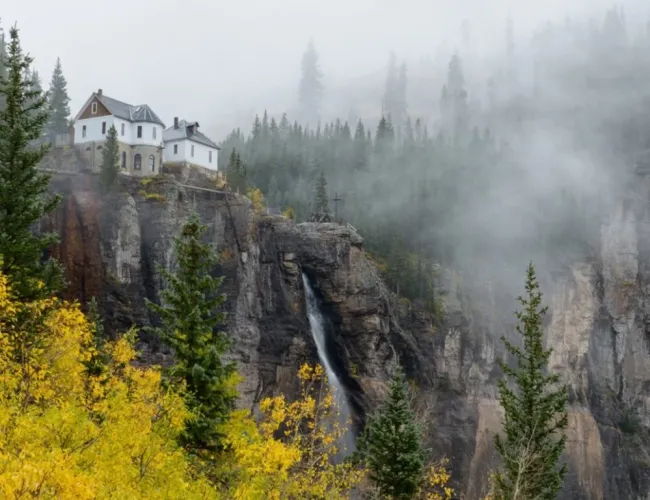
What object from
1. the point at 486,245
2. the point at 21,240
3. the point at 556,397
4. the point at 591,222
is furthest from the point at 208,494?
the point at 591,222

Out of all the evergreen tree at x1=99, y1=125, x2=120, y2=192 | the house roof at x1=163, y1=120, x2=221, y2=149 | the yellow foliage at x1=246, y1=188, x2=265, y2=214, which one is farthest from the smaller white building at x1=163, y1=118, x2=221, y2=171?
the evergreen tree at x1=99, y1=125, x2=120, y2=192

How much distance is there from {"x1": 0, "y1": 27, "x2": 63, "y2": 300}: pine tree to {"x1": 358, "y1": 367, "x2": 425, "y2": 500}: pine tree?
19.7m

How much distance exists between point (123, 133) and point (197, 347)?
48237 mm

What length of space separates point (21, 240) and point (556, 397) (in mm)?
27389

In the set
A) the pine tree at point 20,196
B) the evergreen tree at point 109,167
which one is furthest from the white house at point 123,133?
the pine tree at point 20,196

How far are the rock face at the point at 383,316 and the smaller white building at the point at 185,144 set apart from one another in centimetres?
863

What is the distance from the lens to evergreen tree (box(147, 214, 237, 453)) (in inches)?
1029

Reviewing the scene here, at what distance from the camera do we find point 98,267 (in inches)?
2275

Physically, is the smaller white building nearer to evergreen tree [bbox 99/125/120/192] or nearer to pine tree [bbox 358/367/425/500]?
evergreen tree [bbox 99/125/120/192]

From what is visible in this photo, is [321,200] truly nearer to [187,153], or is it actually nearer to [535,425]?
[187,153]

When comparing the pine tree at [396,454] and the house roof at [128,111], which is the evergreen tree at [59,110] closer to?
the house roof at [128,111]

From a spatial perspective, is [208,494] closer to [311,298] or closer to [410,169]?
[311,298]

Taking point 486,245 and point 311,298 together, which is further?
point 486,245

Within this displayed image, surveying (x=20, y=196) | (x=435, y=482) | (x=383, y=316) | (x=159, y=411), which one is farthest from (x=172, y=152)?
(x=159, y=411)
